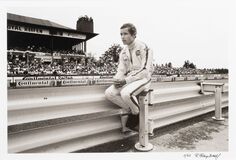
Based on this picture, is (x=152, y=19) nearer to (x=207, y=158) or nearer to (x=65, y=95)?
(x=65, y=95)

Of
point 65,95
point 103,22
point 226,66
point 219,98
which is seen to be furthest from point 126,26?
point 219,98

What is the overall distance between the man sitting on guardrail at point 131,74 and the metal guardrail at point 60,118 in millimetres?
129

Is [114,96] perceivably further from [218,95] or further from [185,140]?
[218,95]

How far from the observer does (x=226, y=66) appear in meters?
2.43

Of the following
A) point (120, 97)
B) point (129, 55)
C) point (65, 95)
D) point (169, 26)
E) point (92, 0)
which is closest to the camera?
point (65, 95)

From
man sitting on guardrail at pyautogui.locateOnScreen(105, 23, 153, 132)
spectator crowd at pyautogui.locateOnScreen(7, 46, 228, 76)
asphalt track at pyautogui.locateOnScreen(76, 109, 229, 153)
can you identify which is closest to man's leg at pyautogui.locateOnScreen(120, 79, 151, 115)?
man sitting on guardrail at pyautogui.locateOnScreen(105, 23, 153, 132)

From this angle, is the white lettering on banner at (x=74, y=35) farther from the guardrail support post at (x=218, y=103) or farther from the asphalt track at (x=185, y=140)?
the asphalt track at (x=185, y=140)

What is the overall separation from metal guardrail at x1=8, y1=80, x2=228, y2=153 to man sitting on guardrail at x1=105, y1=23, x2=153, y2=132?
129 millimetres

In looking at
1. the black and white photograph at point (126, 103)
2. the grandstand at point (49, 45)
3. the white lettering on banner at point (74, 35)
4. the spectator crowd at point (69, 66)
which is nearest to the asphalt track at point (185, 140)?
the black and white photograph at point (126, 103)

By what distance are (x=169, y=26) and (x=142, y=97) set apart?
1.29 meters

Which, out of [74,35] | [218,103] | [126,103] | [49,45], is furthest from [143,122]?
[74,35]

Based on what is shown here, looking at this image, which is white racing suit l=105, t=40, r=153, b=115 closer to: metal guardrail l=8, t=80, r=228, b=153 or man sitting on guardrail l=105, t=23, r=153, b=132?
man sitting on guardrail l=105, t=23, r=153, b=132

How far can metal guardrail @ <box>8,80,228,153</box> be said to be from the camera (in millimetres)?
1548

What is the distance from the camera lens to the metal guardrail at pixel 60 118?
1548mm
